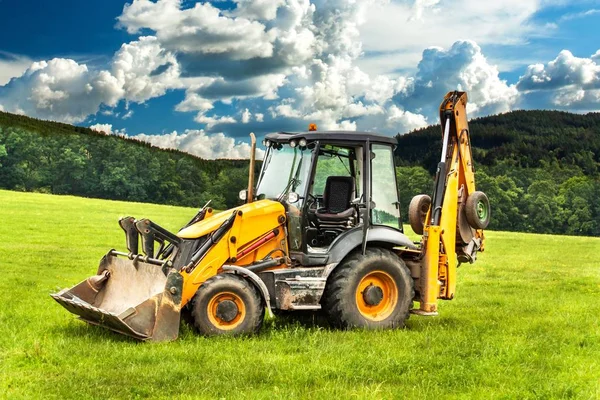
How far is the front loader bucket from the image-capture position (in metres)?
11.0

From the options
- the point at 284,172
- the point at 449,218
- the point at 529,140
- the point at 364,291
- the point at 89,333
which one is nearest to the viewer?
the point at 89,333

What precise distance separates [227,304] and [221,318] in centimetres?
22

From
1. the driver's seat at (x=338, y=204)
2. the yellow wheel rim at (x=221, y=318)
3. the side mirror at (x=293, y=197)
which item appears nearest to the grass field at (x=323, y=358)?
the yellow wheel rim at (x=221, y=318)

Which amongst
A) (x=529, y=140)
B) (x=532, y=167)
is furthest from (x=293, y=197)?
(x=529, y=140)

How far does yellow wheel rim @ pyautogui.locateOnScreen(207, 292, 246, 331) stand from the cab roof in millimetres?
Answer: 2857

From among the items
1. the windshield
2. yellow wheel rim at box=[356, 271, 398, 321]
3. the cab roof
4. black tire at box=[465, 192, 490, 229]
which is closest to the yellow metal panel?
the windshield

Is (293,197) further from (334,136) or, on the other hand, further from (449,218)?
(449,218)

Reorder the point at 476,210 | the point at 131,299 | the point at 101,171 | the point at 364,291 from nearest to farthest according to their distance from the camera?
the point at 131,299 < the point at 364,291 < the point at 476,210 < the point at 101,171

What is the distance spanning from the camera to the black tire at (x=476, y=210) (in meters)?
13.8

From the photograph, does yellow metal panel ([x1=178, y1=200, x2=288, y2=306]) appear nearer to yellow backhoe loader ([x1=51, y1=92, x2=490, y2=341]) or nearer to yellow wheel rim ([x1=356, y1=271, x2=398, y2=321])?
yellow backhoe loader ([x1=51, y1=92, x2=490, y2=341])

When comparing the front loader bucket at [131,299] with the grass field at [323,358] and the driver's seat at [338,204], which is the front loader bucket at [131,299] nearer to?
the grass field at [323,358]

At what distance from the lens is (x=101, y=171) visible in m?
82.3

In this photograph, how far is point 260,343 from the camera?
36.8 ft

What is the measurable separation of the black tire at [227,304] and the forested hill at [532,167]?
3482cm
